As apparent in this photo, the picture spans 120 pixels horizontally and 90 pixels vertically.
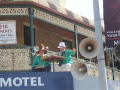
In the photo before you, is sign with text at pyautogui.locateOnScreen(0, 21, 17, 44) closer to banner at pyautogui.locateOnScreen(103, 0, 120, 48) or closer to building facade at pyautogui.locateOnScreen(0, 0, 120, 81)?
building facade at pyautogui.locateOnScreen(0, 0, 120, 81)

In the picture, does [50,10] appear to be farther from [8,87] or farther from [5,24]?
[8,87]

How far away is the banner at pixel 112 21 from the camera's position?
35.8 ft

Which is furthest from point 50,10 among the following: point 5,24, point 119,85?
point 119,85

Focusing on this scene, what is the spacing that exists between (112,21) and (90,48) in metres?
2.53

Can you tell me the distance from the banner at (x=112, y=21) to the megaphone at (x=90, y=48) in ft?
6.61

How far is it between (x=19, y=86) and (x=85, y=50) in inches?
135

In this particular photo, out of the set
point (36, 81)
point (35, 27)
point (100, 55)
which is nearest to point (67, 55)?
point (36, 81)

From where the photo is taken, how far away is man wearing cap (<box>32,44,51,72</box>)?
1159cm

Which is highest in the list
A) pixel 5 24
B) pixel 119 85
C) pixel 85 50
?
pixel 5 24

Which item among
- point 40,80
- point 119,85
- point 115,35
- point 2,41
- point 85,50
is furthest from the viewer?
point 119,85

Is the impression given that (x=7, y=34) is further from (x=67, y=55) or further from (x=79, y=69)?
(x=79, y=69)

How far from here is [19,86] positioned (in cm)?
1157

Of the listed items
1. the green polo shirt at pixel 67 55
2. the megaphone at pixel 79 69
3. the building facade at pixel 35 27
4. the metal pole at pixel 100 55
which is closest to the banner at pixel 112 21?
the green polo shirt at pixel 67 55

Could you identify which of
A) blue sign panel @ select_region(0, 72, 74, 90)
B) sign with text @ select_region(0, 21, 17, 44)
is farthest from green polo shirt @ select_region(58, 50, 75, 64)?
sign with text @ select_region(0, 21, 17, 44)
